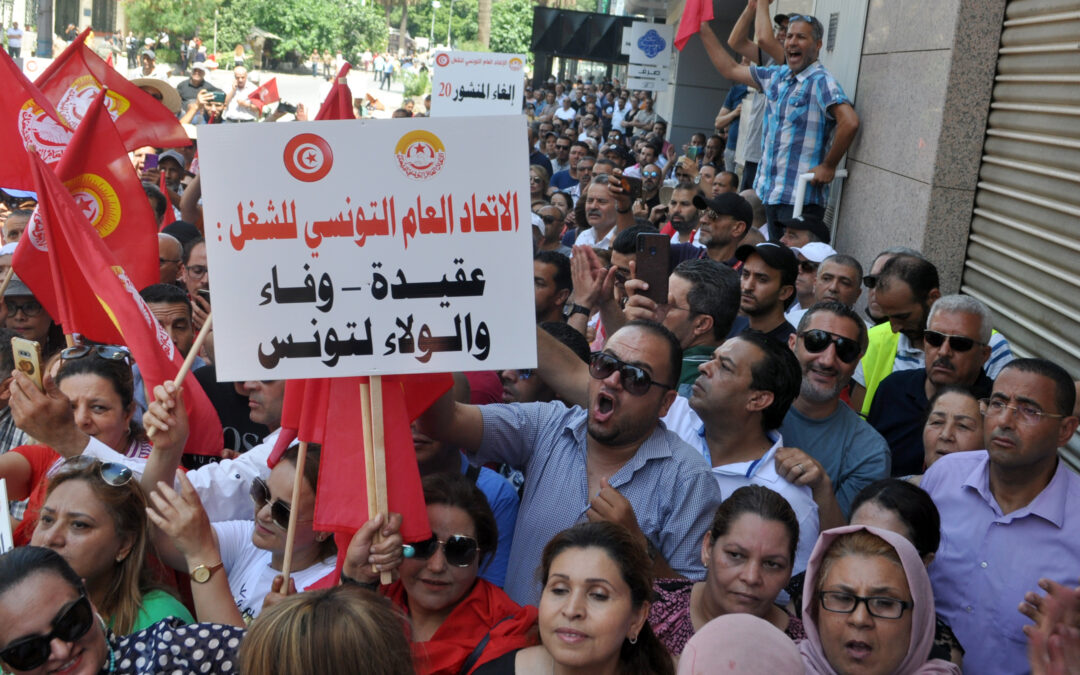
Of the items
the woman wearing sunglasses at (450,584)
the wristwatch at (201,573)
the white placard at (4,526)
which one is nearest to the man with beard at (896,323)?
the woman wearing sunglasses at (450,584)

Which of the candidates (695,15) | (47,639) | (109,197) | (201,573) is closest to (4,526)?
(201,573)

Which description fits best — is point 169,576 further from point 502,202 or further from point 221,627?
point 502,202

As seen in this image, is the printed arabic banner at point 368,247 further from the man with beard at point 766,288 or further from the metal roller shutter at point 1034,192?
the metal roller shutter at point 1034,192

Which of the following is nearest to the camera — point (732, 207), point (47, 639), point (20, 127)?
point (47, 639)

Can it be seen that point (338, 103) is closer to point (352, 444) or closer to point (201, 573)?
point (352, 444)

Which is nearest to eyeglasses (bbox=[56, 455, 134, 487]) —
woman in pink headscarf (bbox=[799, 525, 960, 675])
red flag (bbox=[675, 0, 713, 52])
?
woman in pink headscarf (bbox=[799, 525, 960, 675])

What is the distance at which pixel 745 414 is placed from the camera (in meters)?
4.47

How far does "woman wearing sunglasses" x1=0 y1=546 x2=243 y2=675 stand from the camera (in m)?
Result: 2.82

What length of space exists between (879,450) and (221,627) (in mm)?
2773

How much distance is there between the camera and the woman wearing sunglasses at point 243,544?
11.7 ft

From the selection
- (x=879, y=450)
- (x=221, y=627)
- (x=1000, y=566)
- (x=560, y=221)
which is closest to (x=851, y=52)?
(x=560, y=221)

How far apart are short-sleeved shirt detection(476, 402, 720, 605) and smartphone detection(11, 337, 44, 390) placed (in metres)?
1.69

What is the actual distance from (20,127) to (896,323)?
497 cm

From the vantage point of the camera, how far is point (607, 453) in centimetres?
408
